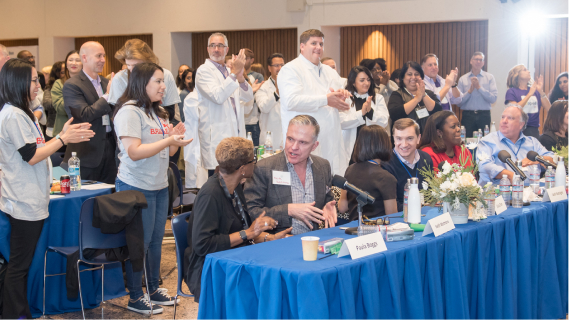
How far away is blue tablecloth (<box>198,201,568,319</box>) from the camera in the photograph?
1.88 metres

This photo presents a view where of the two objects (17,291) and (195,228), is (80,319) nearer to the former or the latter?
(17,291)

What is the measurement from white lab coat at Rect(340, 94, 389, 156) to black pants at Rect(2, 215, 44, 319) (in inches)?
107

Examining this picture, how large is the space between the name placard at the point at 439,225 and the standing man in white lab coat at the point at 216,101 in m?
2.71

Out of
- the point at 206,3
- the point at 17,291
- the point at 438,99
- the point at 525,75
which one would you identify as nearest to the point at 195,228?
the point at 17,291

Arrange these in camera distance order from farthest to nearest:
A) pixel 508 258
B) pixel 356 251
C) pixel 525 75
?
pixel 525 75, pixel 508 258, pixel 356 251

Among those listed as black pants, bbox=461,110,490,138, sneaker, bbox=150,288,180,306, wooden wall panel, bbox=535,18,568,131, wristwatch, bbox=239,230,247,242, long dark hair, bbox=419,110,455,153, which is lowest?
sneaker, bbox=150,288,180,306

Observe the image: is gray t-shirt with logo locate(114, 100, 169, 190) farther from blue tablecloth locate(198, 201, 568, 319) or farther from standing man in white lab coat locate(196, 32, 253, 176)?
standing man in white lab coat locate(196, 32, 253, 176)

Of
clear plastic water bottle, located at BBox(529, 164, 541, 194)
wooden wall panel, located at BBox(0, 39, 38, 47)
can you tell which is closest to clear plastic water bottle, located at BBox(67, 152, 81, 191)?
clear plastic water bottle, located at BBox(529, 164, 541, 194)

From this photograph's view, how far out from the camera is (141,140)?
3205 mm

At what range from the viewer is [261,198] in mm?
2797

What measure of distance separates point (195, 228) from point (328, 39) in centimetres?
698

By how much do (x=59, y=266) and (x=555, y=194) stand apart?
3.00m

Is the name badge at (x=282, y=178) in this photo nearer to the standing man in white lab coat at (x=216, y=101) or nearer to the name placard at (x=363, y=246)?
the name placard at (x=363, y=246)

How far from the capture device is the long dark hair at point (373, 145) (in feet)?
9.93
